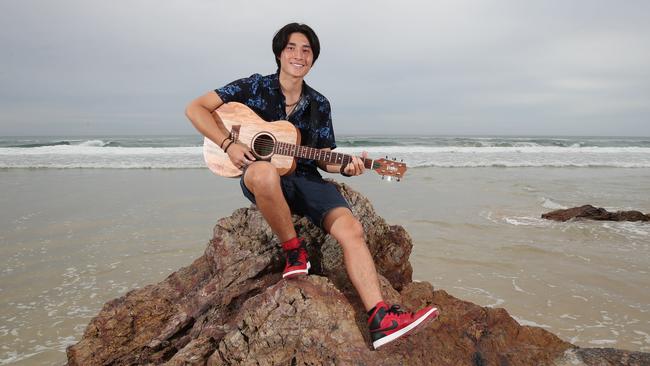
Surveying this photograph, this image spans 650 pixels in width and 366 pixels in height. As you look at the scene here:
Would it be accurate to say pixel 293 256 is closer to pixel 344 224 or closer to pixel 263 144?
pixel 344 224

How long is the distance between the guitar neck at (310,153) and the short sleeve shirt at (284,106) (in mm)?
158

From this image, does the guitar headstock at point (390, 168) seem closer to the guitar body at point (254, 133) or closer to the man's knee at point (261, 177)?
the guitar body at point (254, 133)

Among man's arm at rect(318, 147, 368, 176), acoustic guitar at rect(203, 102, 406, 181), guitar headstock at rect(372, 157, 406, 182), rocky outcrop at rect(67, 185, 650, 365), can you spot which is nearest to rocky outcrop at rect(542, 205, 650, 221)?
rocky outcrop at rect(67, 185, 650, 365)

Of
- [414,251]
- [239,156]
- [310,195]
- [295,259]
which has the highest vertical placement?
[239,156]

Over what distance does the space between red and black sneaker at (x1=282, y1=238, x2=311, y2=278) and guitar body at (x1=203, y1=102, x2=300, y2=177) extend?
62cm

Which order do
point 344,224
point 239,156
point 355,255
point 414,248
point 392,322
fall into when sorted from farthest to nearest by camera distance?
point 414,248 < point 239,156 < point 344,224 < point 355,255 < point 392,322

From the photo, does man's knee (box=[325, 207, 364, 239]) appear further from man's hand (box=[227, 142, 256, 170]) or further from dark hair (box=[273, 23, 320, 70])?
dark hair (box=[273, 23, 320, 70])

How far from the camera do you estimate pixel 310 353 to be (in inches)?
94.8

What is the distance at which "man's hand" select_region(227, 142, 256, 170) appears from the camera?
318 centimetres

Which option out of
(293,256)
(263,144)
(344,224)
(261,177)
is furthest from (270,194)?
(263,144)

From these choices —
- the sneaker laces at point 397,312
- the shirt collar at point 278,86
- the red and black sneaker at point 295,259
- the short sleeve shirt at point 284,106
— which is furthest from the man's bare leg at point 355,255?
the shirt collar at point 278,86

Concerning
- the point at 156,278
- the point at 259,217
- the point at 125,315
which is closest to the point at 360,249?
the point at 259,217

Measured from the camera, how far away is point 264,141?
3379mm

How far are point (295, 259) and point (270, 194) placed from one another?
47 cm
